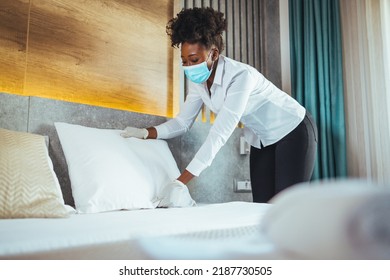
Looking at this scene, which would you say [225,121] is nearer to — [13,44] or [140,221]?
[140,221]

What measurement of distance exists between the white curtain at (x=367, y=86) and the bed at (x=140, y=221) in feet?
4.16

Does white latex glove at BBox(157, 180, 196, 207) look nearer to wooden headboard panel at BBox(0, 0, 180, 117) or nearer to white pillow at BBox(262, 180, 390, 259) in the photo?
wooden headboard panel at BBox(0, 0, 180, 117)

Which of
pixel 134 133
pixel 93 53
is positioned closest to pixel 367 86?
pixel 134 133

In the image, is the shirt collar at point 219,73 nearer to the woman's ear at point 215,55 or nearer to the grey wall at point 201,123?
the woman's ear at point 215,55

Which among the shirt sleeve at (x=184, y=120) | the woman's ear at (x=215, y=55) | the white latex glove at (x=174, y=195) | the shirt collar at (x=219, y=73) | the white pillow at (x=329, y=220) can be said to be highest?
the woman's ear at (x=215, y=55)

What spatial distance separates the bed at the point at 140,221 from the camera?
0.90 feet

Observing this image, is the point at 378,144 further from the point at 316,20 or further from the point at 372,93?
the point at 316,20

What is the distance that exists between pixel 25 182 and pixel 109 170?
37 cm

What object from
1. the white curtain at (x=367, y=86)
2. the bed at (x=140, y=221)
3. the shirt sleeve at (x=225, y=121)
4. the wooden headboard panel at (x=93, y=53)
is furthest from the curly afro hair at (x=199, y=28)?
the white curtain at (x=367, y=86)

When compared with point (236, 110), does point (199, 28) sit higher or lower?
higher

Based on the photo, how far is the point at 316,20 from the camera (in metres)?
2.53

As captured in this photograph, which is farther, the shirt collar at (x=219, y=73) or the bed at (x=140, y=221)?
the shirt collar at (x=219, y=73)

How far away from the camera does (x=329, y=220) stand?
274 mm
